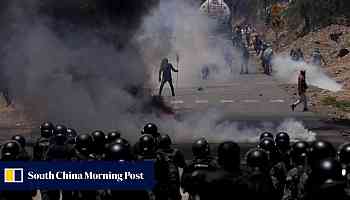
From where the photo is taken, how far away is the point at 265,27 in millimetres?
59750

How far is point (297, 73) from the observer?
106 feet

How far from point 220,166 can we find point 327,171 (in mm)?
748

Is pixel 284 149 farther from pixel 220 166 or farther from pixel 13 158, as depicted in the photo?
pixel 220 166

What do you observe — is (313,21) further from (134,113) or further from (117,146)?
(117,146)

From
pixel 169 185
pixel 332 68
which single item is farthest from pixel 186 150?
pixel 332 68

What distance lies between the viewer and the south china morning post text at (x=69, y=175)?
678 centimetres

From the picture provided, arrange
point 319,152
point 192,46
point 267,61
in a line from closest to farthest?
point 319,152 < point 267,61 < point 192,46

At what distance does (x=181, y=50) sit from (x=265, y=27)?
22.6 metres

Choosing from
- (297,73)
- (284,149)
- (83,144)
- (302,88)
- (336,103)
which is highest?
(83,144)

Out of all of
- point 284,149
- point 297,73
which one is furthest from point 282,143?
point 297,73

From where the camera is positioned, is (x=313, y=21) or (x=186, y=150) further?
(x=313, y=21)

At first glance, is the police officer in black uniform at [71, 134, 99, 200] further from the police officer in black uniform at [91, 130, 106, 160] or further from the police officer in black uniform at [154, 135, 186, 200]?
the police officer in black uniform at [154, 135, 186, 200]

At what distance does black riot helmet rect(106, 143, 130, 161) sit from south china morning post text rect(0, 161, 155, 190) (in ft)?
0.35

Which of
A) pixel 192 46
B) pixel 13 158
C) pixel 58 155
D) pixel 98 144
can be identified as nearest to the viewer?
pixel 13 158
